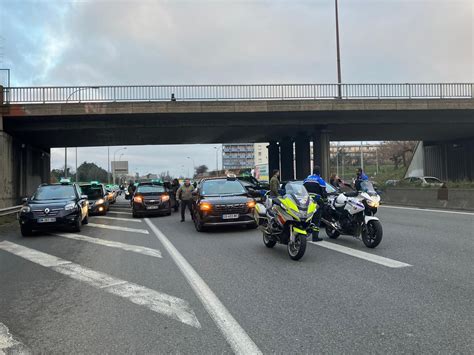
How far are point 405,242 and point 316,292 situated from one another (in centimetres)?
464

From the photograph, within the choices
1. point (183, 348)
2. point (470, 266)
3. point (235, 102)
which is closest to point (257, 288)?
point (183, 348)

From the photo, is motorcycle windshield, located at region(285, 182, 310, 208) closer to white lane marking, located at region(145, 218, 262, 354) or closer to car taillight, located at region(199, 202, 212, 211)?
white lane marking, located at region(145, 218, 262, 354)

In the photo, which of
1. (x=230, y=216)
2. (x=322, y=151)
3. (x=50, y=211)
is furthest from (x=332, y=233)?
(x=322, y=151)

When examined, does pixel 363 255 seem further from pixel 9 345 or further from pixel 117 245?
pixel 9 345

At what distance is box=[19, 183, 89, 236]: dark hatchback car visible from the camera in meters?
12.1

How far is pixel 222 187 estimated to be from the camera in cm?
1328

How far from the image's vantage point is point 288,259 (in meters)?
7.84

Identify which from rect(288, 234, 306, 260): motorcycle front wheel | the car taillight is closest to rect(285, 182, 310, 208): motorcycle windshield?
rect(288, 234, 306, 260): motorcycle front wheel

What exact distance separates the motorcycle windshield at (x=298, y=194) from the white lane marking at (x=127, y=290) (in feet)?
10.4

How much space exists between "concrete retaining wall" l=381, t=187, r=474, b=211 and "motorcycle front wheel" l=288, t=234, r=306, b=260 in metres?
12.4

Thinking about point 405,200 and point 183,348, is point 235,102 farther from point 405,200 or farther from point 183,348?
point 183,348

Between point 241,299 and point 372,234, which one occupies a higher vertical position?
point 372,234

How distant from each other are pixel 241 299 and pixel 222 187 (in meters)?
8.12

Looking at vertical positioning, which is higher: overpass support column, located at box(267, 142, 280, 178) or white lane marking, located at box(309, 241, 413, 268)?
overpass support column, located at box(267, 142, 280, 178)
